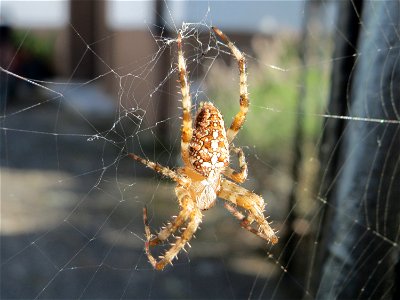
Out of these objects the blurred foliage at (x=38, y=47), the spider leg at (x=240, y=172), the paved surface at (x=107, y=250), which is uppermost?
the spider leg at (x=240, y=172)

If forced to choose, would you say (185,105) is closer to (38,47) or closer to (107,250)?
(107,250)

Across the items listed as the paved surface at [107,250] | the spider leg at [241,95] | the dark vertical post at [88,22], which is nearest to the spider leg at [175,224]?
the spider leg at [241,95]

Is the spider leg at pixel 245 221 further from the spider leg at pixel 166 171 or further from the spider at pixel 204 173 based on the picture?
the spider leg at pixel 166 171

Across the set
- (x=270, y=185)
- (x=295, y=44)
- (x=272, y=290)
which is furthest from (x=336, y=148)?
(x=295, y=44)

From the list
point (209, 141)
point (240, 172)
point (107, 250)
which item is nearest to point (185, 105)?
point (209, 141)

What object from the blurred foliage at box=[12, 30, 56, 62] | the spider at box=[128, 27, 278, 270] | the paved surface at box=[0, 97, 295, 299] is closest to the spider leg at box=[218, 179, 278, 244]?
the spider at box=[128, 27, 278, 270]

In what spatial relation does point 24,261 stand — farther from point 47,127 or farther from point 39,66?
point 39,66

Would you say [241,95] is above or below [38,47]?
above
